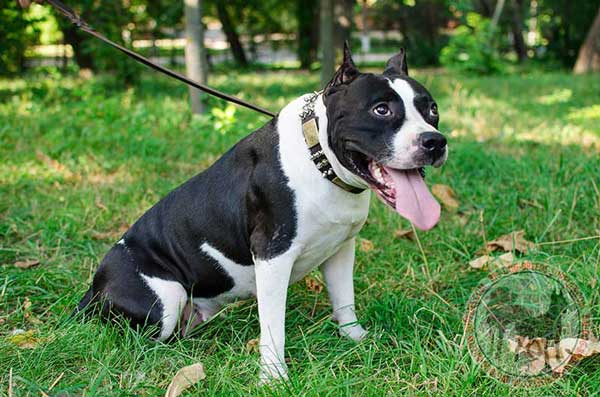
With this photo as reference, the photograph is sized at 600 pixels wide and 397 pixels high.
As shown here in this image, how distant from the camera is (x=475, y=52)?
12109mm

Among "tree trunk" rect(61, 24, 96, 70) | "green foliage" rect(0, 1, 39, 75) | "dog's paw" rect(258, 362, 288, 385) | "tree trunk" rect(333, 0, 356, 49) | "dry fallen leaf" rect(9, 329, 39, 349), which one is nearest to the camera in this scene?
"dog's paw" rect(258, 362, 288, 385)

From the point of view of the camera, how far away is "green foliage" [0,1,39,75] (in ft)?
26.5

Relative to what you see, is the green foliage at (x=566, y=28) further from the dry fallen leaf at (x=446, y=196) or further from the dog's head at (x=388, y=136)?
the dog's head at (x=388, y=136)

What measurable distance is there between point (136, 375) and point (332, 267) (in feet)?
2.98

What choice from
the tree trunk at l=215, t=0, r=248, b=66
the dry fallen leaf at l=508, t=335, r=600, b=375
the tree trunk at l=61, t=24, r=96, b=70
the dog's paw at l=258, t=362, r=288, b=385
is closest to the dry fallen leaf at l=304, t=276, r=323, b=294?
the dog's paw at l=258, t=362, r=288, b=385

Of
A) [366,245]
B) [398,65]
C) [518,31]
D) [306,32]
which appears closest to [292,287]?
[366,245]

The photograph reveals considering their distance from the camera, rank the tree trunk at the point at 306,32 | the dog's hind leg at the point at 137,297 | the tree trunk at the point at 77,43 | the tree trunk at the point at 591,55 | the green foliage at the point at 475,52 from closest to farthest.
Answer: the dog's hind leg at the point at 137,297
the tree trunk at the point at 77,43
the green foliage at the point at 475,52
the tree trunk at the point at 591,55
the tree trunk at the point at 306,32

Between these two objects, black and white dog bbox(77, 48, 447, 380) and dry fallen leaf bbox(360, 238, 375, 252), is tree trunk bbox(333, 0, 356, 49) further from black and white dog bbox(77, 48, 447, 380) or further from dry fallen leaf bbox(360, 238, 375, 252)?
black and white dog bbox(77, 48, 447, 380)

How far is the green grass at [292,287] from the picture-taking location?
236cm

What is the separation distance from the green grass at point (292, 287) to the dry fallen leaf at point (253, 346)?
33mm

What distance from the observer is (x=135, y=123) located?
19.7 ft

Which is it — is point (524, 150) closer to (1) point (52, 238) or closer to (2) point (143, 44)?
(1) point (52, 238)

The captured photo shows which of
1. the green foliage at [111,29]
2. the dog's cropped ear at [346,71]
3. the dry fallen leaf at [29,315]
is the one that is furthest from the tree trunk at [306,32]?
the dog's cropped ear at [346,71]

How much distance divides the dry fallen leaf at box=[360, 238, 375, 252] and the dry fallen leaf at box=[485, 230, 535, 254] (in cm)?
60
